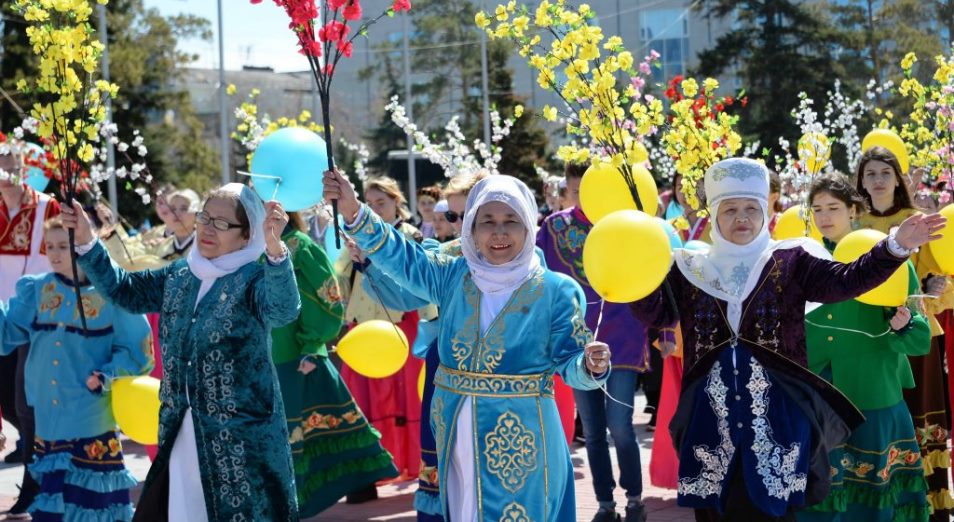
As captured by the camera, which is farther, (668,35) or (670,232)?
(668,35)

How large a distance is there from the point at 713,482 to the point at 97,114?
3256 millimetres

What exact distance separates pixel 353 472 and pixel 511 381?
3398 millimetres

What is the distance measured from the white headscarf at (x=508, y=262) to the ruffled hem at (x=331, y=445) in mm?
3149

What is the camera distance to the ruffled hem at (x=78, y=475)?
7039 millimetres

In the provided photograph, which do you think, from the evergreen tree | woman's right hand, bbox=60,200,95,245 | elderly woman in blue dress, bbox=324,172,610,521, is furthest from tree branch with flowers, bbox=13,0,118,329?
the evergreen tree

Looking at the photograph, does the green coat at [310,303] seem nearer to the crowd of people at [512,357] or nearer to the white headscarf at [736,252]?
the crowd of people at [512,357]

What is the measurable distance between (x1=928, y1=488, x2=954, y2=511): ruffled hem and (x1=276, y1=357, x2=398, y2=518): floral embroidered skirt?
3.11m

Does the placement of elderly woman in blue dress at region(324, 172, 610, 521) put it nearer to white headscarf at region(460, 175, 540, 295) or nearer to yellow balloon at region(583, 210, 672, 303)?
white headscarf at region(460, 175, 540, 295)

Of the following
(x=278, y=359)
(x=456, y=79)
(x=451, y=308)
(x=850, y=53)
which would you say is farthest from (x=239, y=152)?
(x=451, y=308)

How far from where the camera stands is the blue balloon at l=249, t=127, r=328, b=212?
5.75 metres

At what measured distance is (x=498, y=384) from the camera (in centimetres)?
489

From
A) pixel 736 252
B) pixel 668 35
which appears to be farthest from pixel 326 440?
pixel 668 35

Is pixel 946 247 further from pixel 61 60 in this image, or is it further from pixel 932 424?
pixel 61 60

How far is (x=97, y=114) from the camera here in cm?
627
